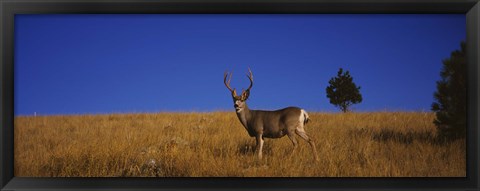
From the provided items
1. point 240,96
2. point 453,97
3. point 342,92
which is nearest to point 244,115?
point 240,96

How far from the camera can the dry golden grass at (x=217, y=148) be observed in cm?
665

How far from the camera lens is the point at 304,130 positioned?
22.3ft

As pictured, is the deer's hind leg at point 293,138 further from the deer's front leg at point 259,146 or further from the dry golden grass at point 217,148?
the deer's front leg at point 259,146

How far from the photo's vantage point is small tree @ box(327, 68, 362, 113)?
259 inches

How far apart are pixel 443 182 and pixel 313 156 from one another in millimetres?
1331

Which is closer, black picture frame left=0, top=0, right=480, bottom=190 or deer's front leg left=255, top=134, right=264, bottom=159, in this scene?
black picture frame left=0, top=0, right=480, bottom=190

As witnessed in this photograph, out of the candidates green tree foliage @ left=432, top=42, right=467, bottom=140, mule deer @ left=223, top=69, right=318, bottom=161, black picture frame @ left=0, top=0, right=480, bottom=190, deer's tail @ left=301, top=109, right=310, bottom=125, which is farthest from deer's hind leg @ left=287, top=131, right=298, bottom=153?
green tree foliage @ left=432, top=42, right=467, bottom=140

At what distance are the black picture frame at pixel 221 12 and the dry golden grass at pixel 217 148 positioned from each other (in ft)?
0.28

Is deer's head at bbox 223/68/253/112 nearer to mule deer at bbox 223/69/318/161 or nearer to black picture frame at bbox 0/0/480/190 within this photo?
mule deer at bbox 223/69/318/161

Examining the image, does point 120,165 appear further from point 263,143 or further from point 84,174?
point 263,143

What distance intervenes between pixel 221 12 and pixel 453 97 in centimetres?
251

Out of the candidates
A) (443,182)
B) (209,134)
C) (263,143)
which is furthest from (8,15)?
(443,182)

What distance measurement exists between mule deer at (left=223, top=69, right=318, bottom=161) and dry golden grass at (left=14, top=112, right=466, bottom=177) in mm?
74

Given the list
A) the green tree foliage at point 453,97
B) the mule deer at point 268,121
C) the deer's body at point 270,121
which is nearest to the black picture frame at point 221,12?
the green tree foliage at point 453,97
